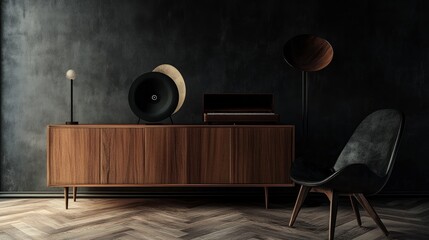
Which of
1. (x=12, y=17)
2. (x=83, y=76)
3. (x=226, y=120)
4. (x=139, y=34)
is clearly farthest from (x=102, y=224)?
(x=12, y=17)

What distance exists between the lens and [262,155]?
10.8 ft

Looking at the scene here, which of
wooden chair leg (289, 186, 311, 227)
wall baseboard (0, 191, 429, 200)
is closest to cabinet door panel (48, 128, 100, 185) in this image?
wall baseboard (0, 191, 429, 200)

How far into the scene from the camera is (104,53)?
12.3 ft

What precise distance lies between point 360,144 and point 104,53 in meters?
2.33

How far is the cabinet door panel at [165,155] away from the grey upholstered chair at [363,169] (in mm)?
904

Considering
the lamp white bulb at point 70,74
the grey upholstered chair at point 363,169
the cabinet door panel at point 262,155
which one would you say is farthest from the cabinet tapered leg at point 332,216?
the lamp white bulb at point 70,74

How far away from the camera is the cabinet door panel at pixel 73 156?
3.24 m

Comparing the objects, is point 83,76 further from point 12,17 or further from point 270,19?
point 270,19

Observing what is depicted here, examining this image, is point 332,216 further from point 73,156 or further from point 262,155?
point 73,156

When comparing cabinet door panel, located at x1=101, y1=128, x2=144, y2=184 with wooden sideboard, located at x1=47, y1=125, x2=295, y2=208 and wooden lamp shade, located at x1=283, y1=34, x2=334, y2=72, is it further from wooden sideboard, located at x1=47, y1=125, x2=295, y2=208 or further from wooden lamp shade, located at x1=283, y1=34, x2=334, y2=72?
wooden lamp shade, located at x1=283, y1=34, x2=334, y2=72

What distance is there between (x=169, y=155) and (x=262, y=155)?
0.73 meters

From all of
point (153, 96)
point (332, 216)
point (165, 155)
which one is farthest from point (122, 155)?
point (332, 216)

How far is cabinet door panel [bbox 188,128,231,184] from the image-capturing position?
328cm

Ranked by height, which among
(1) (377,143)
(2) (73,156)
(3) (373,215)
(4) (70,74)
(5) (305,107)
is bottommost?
(3) (373,215)
